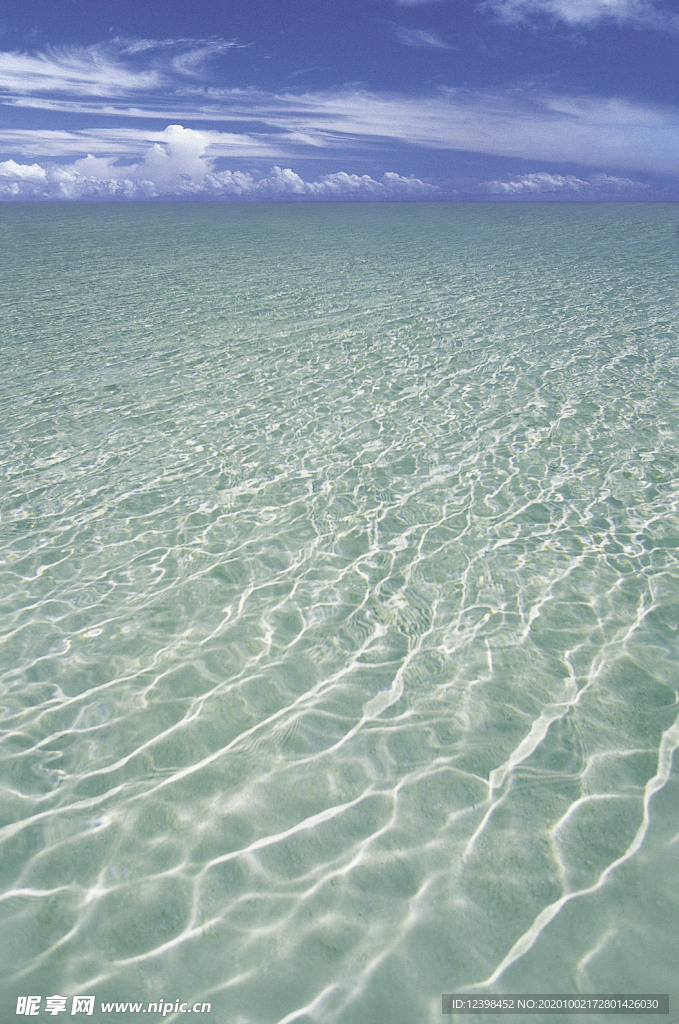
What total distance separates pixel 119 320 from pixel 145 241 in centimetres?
3545

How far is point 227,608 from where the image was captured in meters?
6.86

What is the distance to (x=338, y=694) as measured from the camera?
574cm

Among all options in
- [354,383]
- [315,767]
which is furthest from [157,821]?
[354,383]

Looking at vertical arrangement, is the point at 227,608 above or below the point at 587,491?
below

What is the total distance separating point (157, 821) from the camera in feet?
15.1

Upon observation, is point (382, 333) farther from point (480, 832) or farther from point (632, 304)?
point (480, 832)

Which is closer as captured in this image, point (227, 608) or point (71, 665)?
point (71, 665)

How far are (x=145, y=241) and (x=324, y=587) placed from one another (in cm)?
5214

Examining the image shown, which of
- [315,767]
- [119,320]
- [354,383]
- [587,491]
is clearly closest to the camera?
[315,767]

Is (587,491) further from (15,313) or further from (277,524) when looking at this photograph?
(15,313)

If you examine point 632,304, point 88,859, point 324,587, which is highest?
point 632,304

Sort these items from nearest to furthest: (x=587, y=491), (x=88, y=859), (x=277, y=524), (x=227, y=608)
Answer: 1. (x=88, y=859)
2. (x=227, y=608)
3. (x=277, y=524)
4. (x=587, y=491)

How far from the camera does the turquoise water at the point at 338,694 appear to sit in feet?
12.6

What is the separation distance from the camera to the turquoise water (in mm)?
3846
